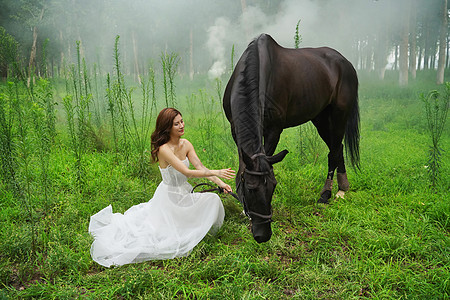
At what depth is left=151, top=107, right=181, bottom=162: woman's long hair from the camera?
272 centimetres

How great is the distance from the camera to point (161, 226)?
276 cm

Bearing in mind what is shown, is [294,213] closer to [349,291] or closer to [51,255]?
[349,291]

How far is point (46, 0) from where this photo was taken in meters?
10.2

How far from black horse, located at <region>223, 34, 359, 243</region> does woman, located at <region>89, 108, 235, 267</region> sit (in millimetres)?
446

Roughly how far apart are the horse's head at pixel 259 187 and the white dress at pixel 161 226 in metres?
0.73

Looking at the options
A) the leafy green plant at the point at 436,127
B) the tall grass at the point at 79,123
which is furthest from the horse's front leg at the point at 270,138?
the tall grass at the point at 79,123

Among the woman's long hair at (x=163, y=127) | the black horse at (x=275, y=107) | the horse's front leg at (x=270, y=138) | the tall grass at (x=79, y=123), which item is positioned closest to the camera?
the black horse at (x=275, y=107)

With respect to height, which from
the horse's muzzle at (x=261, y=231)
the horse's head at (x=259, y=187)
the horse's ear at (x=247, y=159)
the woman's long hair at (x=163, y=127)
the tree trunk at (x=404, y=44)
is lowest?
the horse's muzzle at (x=261, y=231)

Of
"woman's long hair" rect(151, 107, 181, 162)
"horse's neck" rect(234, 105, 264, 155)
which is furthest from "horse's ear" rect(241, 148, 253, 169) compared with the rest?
"woman's long hair" rect(151, 107, 181, 162)

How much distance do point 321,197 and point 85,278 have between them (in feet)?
9.24

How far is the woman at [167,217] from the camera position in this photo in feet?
8.34

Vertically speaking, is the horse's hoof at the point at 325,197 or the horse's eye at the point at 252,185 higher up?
the horse's eye at the point at 252,185

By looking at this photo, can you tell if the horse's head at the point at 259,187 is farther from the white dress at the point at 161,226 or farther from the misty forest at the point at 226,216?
the white dress at the point at 161,226

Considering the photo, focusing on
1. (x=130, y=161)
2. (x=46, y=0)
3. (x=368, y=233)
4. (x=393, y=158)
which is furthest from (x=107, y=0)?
(x=368, y=233)
